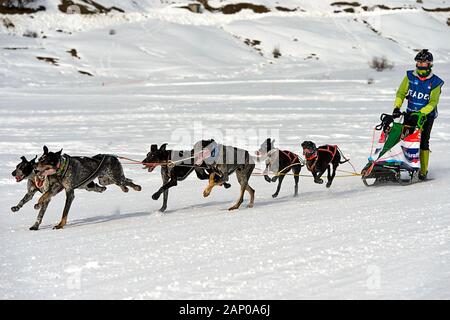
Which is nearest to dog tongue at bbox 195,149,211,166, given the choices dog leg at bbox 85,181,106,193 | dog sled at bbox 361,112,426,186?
dog leg at bbox 85,181,106,193

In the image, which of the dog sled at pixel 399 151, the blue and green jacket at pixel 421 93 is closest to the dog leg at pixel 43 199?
the dog sled at pixel 399 151

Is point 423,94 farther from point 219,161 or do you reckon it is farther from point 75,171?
point 75,171

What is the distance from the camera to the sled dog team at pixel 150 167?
5.61 meters

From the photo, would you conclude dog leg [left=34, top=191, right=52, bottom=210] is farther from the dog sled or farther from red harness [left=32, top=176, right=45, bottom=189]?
the dog sled

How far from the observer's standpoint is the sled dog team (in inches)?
221

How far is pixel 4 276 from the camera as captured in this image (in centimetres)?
361

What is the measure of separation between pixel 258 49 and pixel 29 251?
25.4 metres

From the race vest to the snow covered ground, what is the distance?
0.93 meters

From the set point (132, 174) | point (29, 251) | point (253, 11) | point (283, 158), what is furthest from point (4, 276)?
point (253, 11)

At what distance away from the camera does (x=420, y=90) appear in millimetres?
6664

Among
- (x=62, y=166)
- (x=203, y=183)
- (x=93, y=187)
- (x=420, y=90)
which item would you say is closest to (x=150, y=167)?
(x=93, y=187)
